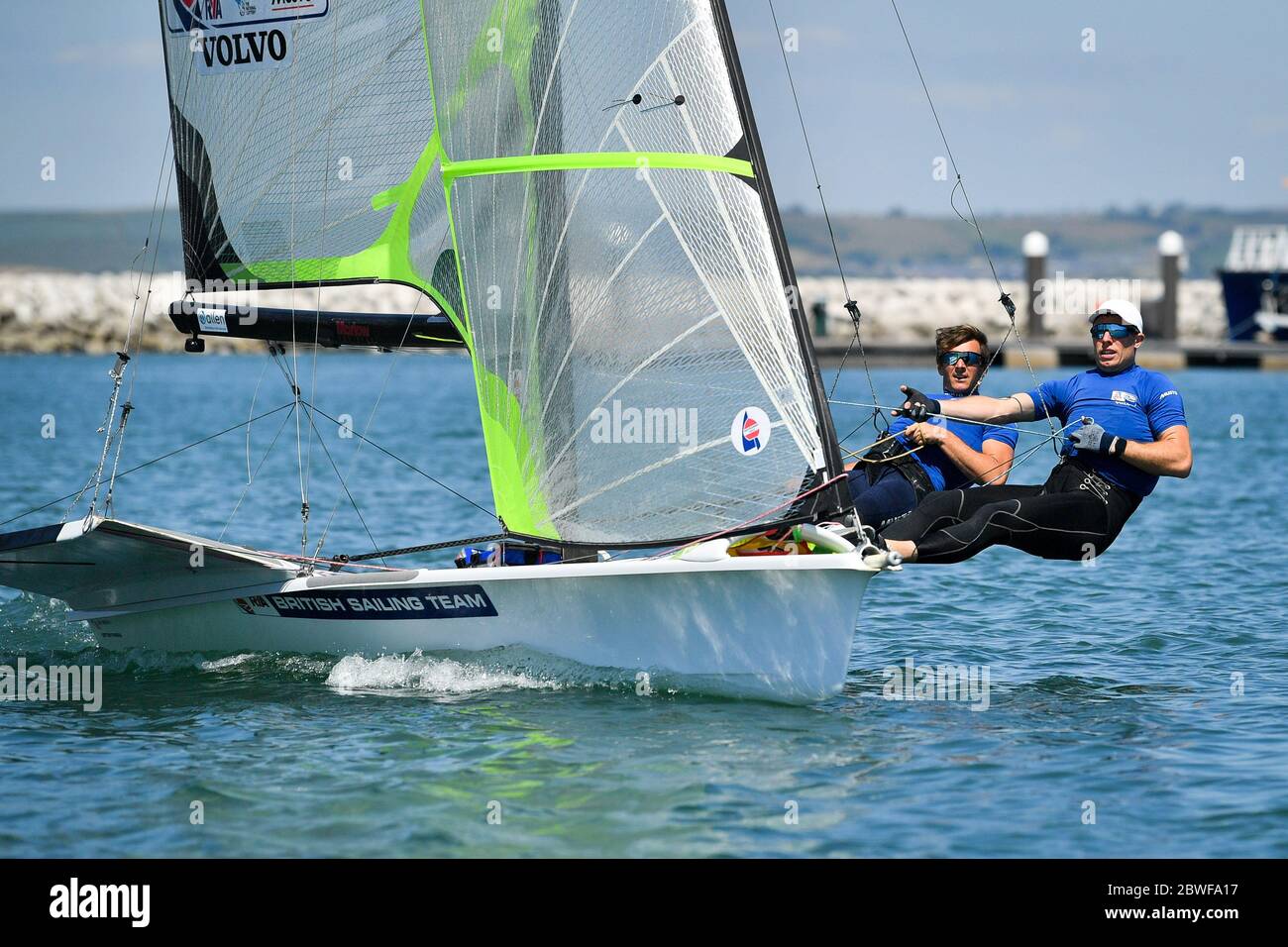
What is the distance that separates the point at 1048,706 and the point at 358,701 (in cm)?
348

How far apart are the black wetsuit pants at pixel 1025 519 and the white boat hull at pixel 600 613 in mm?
703

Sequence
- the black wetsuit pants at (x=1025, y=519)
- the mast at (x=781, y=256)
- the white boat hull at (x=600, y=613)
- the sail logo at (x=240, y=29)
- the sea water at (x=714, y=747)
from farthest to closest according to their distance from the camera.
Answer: the sail logo at (x=240, y=29) → the black wetsuit pants at (x=1025, y=519) → the mast at (x=781, y=256) → the white boat hull at (x=600, y=613) → the sea water at (x=714, y=747)

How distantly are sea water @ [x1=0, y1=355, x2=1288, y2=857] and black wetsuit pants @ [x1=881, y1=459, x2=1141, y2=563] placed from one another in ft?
2.74

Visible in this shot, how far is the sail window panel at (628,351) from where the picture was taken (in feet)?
24.0

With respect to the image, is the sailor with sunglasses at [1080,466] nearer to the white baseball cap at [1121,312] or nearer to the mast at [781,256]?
the white baseball cap at [1121,312]

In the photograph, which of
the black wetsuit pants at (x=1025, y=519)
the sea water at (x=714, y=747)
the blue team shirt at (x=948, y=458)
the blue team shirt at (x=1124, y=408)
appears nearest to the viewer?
the sea water at (x=714, y=747)

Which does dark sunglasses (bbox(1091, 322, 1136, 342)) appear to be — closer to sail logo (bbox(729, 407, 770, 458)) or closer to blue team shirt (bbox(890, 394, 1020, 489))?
blue team shirt (bbox(890, 394, 1020, 489))

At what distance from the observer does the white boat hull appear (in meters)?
7.10

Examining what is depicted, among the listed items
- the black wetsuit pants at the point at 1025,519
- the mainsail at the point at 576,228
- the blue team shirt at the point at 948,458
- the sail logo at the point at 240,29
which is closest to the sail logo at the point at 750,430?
the mainsail at the point at 576,228

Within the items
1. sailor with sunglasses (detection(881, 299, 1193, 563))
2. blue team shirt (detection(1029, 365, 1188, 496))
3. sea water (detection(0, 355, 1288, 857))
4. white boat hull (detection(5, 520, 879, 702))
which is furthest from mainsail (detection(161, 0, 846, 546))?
blue team shirt (detection(1029, 365, 1188, 496))

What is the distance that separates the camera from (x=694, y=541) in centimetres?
743

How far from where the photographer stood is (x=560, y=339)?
7793mm
